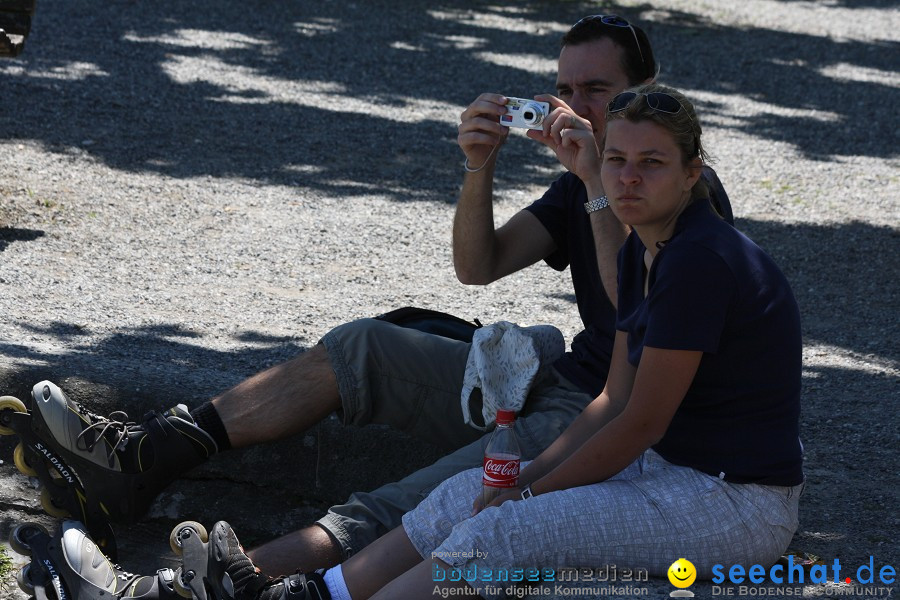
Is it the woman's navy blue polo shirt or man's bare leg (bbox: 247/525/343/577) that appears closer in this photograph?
the woman's navy blue polo shirt

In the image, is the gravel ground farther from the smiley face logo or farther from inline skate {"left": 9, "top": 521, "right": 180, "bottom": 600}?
inline skate {"left": 9, "top": 521, "right": 180, "bottom": 600}

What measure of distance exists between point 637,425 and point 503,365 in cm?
83

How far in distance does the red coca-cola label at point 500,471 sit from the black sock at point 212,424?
987 mm

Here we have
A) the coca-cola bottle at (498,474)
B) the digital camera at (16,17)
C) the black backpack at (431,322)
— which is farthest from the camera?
the digital camera at (16,17)

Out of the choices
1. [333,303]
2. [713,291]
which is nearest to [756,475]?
[713,291]

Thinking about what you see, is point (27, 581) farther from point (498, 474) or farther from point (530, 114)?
point (530, 114)

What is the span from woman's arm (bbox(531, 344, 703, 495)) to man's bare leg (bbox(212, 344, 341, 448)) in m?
0.91

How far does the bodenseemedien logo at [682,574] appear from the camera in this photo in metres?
2.64

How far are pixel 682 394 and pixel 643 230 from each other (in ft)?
1.41

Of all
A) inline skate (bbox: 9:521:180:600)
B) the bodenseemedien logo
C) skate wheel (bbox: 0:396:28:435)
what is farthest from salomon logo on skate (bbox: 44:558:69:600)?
the bodenseemedien logo

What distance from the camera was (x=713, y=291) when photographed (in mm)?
2529

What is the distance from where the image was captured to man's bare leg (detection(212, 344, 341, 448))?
345 centimetres

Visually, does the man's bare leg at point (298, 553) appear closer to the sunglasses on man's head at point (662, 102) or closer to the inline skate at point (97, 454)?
the inline skate at point (97, 454)

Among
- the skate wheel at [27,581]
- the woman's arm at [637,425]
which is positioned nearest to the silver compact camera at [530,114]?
the woman's arm at [637,425]
